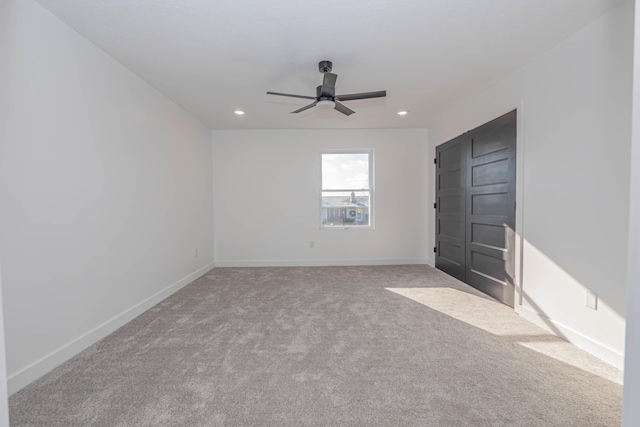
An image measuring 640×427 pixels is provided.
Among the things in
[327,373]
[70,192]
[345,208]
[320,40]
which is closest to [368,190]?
[345,208]

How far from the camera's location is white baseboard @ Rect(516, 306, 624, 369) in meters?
1.92

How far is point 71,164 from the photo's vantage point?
209 cm

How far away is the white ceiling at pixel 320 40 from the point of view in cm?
191

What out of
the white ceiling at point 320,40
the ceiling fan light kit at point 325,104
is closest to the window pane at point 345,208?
the white ceiling at point 320,40

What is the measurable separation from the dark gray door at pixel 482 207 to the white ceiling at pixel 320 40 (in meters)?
0.69

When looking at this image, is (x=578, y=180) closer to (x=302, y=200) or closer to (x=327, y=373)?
(x=327, y=373)

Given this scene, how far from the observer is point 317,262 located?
199 inches

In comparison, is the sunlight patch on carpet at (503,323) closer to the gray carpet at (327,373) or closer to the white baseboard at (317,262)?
the gray carpet at (327,373)

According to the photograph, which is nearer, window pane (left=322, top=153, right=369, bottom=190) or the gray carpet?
the gray carpet

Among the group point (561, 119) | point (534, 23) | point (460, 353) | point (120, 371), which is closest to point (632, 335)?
point (460, 353)

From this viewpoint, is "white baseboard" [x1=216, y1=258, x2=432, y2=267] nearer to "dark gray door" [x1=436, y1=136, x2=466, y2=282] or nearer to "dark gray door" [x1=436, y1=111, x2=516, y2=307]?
"dark gray door" [x1=436, y1=136, x2=466, y2=282]

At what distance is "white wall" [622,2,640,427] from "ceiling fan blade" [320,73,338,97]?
1924mm

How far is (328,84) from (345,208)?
284 centimetres

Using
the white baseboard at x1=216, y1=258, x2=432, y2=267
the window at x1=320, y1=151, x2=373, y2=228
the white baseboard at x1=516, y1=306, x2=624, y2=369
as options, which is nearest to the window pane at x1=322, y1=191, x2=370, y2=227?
the window at x1=320, y1=151, x2=373, y2=228
